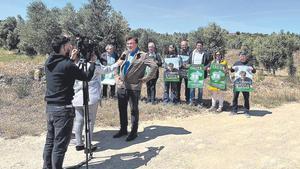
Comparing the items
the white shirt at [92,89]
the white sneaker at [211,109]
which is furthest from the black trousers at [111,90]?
the white shirt at [92,89]

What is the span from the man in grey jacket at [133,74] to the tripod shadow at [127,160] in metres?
0.85

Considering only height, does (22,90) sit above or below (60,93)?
below

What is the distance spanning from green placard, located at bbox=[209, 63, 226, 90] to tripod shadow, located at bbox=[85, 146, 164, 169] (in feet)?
13.6

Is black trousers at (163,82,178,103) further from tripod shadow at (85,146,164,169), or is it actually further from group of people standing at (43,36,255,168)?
tripod shadow at (85,146,164,169)

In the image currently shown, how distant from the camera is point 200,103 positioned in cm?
1134

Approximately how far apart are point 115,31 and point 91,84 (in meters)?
27.8

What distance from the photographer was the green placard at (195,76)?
35.7 feet

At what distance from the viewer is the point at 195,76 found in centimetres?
1093

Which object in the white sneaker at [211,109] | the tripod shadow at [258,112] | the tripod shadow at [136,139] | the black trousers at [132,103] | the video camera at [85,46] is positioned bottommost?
the tripod shadow at [136,139]

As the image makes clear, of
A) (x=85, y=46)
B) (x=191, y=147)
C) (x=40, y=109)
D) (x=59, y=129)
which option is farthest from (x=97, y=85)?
(x=40, y=109)

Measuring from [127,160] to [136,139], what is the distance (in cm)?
125

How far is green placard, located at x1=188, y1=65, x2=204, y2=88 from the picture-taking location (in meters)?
10.9

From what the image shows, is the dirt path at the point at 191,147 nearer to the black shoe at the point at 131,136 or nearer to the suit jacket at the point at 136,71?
the black shoe at the point at 131,136

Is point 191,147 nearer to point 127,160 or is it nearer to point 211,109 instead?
point 127,160
